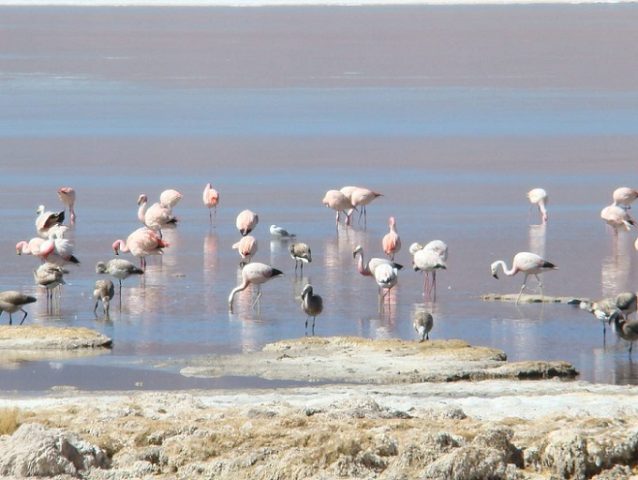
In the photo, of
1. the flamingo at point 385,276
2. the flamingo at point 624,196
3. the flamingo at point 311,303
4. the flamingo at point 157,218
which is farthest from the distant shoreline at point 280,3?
the flamingo at point 311,303

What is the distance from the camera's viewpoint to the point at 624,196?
25.1m

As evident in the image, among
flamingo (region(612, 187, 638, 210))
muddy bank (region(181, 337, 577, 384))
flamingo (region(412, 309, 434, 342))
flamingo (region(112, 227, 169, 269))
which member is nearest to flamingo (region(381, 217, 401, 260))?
flamingo (region(112, 227, 169, 269))

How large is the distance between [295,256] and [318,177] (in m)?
9.15

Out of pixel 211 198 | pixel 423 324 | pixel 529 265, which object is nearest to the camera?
pixel 423 324

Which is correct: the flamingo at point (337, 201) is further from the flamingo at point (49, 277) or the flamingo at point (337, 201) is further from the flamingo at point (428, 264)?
the flamingo at point (49, 277)

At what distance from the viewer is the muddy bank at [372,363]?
14297 millimetres

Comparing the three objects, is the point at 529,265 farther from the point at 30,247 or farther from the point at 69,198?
the point at 69,198

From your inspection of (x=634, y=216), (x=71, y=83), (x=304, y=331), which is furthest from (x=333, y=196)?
(x=71, y=83)

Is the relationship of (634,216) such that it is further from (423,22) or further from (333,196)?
(423,22)

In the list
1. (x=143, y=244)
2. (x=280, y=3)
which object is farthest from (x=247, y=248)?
(x=280, y=3)

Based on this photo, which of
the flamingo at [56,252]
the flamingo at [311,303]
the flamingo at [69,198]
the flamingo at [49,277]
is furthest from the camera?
the flamingo at [69,198]

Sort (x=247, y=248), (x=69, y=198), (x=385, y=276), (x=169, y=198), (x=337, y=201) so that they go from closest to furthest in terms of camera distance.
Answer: (x=385, y=276) < (x=247, y=248) < (x=337, y=201) < (x=169, y=198) < (x=69, y=198)

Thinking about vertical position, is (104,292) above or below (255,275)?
below

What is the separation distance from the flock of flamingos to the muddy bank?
74 cm
